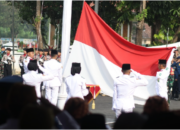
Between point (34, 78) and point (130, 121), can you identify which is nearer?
point (130, 121)

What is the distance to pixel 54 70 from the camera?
348 inches

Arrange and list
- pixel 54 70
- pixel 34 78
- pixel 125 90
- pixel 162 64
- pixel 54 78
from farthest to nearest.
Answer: pixel 54 78
pixel 54 70
pixel 162 64
pixel 34 78
pixel 125 90

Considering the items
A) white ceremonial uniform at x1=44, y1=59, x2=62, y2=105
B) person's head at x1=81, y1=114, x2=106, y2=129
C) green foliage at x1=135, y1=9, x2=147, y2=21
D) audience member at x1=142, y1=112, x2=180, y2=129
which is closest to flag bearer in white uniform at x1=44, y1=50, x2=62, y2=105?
white ceremonial uniform at x1=44, y1=59, x2=62, y2=105

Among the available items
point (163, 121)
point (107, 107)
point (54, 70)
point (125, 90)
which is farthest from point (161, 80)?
point (163, 121)

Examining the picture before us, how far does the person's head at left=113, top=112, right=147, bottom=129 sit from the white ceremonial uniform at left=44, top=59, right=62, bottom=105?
6.15 meters

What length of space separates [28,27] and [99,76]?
16.4 meters

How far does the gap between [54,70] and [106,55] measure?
1.48m

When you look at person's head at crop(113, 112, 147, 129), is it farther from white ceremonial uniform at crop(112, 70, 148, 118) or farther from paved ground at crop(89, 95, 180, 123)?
paved ground at crop(89, 95, 180, 123)

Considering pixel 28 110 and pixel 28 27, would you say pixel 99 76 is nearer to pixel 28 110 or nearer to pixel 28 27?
pixel 28 110

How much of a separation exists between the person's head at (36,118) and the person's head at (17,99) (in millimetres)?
286

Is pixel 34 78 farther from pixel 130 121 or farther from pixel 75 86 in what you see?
pixel 130 121

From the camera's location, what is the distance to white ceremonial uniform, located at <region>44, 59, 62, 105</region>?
29.0ft

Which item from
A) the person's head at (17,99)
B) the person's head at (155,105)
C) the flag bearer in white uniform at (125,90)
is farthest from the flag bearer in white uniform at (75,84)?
the person's head at (17,99)

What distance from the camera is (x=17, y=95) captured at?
9.01ft
